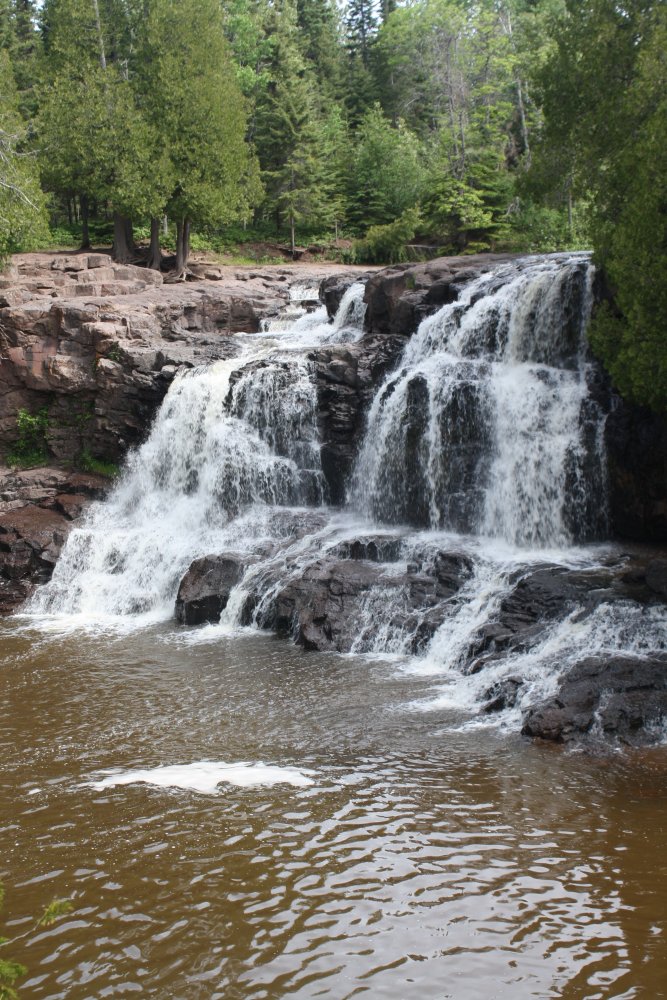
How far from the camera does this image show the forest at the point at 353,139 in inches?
563

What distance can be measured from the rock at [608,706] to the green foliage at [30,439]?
16.2 metres

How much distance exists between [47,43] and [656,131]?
1656 inches

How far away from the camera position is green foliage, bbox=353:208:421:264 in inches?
1248

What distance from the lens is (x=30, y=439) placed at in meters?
22.2

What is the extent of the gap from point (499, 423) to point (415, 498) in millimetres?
2272

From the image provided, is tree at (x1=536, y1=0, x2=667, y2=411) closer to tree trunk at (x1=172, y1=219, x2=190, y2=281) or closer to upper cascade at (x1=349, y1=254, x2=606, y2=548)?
upper cascade at (x1=349, y1=254, x2=606, y2=548)

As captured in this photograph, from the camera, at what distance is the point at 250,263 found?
119 ft

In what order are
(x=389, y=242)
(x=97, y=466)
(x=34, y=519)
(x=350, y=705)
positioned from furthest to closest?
(x=389, y=242)
(x=97, y=466)
(x=34, y=519)
(x=350, y=705)

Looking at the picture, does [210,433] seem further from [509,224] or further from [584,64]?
[509,224]

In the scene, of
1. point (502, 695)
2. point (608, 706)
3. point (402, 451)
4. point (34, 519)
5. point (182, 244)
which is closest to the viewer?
point (608, 706)

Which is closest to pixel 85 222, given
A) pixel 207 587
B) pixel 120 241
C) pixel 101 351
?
pixel 120 241

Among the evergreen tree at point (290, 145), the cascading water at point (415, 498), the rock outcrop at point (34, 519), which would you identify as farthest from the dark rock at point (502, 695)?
the evergreen tree at point (290, 145)

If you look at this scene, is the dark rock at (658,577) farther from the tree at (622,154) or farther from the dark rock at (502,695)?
the dark rock at (502,695)

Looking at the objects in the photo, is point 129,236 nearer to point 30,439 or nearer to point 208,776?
point 30,439
